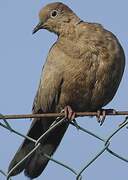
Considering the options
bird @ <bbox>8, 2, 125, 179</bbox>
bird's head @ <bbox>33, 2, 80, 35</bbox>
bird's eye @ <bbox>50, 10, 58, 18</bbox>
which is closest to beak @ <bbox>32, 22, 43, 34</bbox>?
bird's head @ <bbox>33, 2, 80, 35</bbox>

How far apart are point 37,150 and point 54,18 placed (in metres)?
1.92

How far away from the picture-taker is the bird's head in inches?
275

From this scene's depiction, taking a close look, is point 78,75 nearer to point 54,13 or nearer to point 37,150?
point 37,150

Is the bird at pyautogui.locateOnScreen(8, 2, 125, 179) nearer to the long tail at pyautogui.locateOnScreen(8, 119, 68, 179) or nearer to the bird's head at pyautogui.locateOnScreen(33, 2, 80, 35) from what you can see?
the long tail at pyautogui.locateOnScreen(8, 119, 68, 179)

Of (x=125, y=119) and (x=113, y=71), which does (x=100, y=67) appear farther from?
(x=125, y=119)

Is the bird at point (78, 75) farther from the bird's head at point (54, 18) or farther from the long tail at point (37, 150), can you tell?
the bird's head at point (54, 18)

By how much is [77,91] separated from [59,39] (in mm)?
715

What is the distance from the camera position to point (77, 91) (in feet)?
20.9

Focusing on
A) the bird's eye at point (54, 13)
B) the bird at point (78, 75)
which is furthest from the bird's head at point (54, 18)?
the bird at point (78, 75)

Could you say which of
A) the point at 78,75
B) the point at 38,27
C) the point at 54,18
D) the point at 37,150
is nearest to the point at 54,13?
the point at 54,18

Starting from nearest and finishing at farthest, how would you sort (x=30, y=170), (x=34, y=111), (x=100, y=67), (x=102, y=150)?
(x=102, y=150) → (x=30, y=170) → (x=100, y=67) → (x=34, y=111)

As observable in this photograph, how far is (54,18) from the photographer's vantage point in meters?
7.03

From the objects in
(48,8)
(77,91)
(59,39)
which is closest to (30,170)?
(77,91)

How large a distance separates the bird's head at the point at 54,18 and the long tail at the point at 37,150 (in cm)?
106
